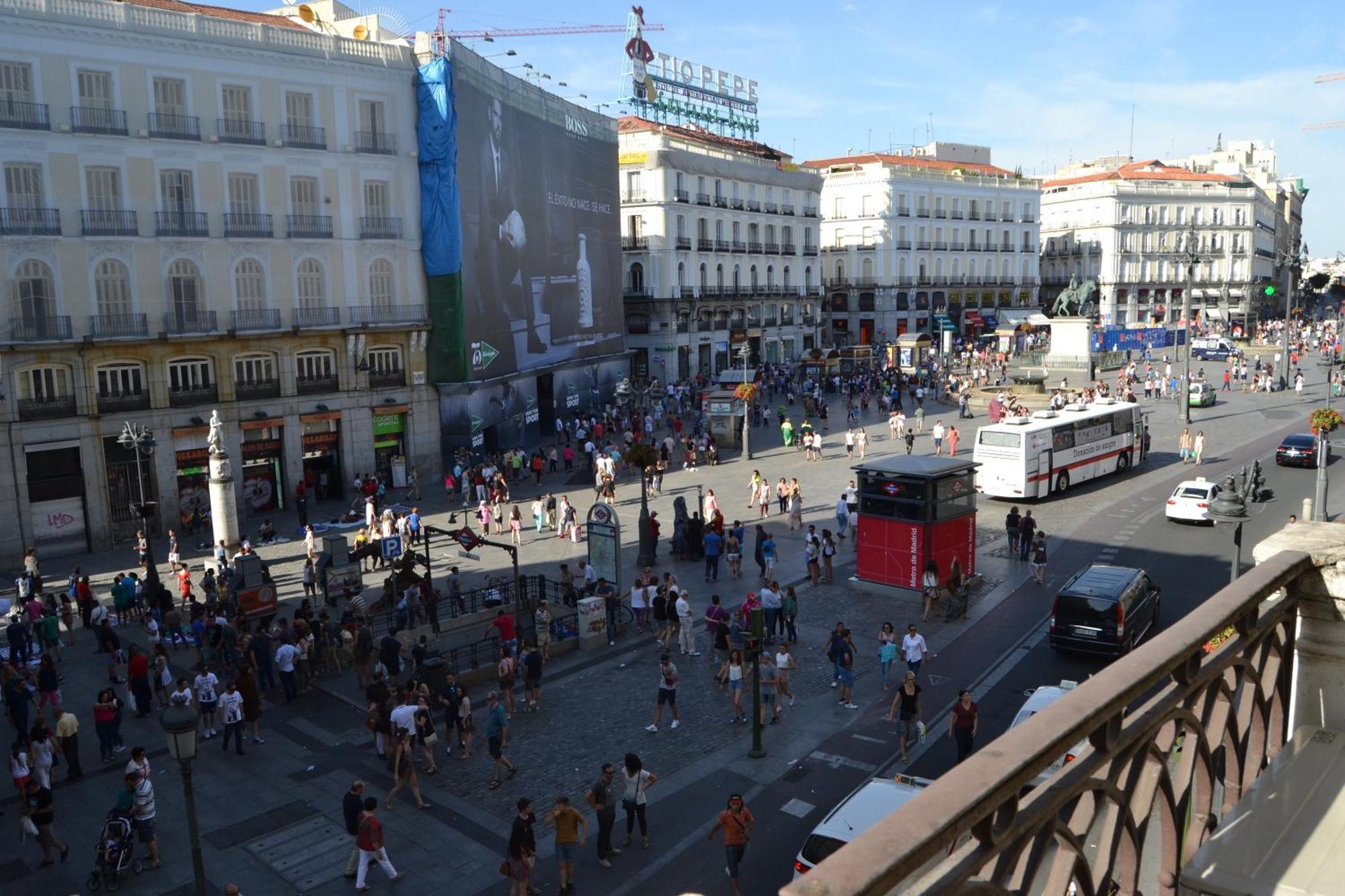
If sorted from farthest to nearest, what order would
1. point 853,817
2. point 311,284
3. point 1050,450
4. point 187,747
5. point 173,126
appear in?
point 311,284 → point 173,126 → point 1050,450 → point 187,747 → point 853,817

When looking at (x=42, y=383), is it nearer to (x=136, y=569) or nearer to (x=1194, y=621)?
(x=136, y=569)

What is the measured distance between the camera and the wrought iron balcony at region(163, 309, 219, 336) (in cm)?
3572

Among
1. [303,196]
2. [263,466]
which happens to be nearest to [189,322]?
[263,466]

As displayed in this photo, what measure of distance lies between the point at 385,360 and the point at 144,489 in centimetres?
1019

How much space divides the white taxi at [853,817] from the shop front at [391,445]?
31.0 metres

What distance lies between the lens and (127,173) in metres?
35.0

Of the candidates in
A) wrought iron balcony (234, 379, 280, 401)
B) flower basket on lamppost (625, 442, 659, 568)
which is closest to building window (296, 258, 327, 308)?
wrought iron balcony (234, 379, 280, 401)

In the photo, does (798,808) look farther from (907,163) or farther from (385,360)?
(907,163)

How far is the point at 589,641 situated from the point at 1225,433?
3810 cm

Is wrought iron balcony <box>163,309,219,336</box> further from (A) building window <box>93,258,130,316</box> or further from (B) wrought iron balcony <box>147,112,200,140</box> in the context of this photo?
(B) wrought iron balcony <box>147,112,200,140</box>

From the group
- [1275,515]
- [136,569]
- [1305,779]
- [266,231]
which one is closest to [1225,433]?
[1275,515]

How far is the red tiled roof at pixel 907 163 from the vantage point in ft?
327

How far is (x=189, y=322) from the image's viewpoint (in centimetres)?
3622

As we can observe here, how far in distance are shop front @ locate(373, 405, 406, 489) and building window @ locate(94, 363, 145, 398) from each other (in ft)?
28.0
